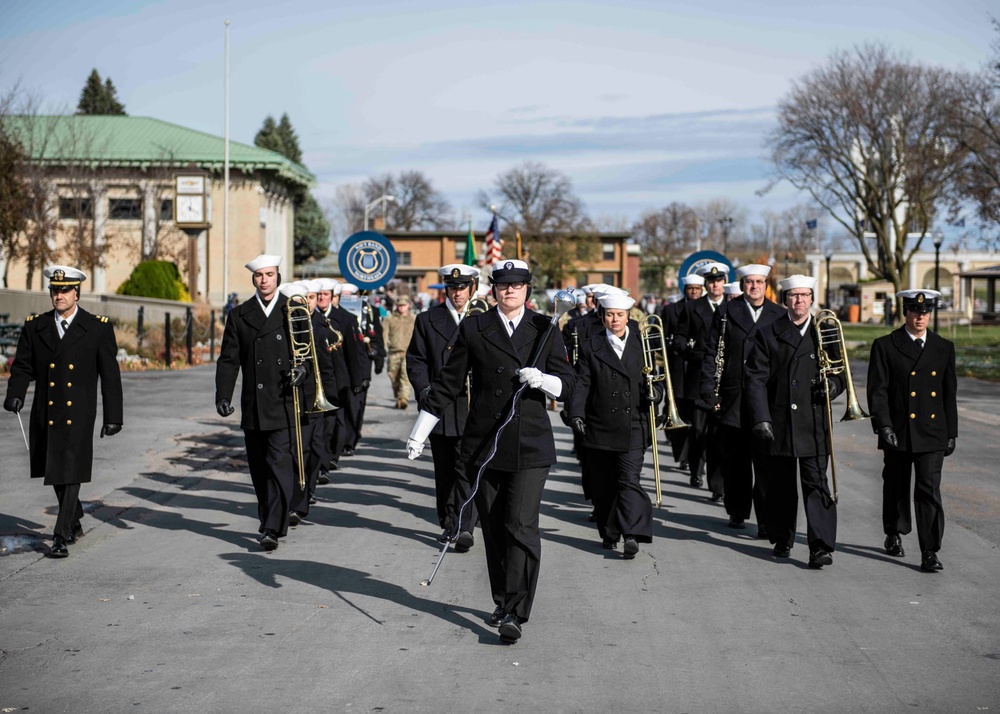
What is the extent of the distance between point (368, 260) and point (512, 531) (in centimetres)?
1084

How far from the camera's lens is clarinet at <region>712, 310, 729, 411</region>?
10.6 m

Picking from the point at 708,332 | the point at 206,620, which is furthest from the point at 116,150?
the point at 206,620

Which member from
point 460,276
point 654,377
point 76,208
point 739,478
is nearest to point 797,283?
point 654,377

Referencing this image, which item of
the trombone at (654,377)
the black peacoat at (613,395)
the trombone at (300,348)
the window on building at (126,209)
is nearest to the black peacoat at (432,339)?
the trombone at (300,348)

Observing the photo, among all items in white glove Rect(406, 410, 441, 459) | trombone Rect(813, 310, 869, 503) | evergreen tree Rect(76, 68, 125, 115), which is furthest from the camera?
evergreen tree Rect(76, 68, 125, 115)

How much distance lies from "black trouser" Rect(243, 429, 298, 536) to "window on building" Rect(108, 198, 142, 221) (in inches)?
1929

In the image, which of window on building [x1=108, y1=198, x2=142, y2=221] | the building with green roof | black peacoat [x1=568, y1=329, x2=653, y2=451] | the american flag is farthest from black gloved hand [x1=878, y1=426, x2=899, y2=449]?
window on building [x1=108, y1=198, x2=142, y2=221]

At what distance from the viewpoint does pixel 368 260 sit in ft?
55.2

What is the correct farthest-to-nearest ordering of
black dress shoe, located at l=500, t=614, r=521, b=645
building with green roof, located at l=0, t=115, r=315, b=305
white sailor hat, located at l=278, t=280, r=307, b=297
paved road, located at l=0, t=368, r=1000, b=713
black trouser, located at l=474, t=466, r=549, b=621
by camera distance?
building with green roof, located at l=0, t=115, r=315, b=305 < white sailor hat, located at l=278, t=280, r=307, b=297 < black trouser, located at l=474, t=466, r=549, b=621 < black dress shoe, located at l=500, t=614, r=521, b=645 < paved road, located at l=0, t=368, r=1000, b=713

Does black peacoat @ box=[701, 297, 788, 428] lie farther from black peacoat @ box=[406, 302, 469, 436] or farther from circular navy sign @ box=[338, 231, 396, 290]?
circular navy sign @ box=[338, 231, 396, 290]

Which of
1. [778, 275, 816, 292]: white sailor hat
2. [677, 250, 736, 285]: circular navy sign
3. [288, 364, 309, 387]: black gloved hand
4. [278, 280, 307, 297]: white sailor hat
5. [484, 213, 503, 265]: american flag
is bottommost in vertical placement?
[288, 364, 309, 387]: black gloved hand

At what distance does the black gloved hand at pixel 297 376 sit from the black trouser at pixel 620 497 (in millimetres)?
2246

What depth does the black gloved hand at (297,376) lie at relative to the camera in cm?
875

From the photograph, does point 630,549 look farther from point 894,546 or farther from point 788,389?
point 894,546
